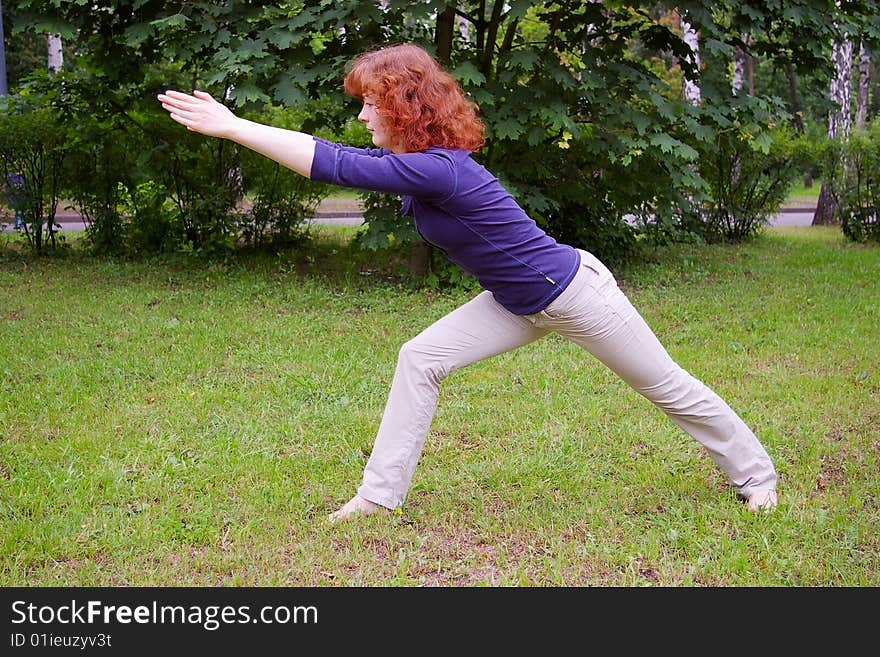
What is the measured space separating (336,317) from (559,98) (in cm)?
291

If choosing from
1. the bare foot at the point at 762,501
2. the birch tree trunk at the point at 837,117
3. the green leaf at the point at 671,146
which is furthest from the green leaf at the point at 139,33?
the birch tree trunk at the point at 837,117

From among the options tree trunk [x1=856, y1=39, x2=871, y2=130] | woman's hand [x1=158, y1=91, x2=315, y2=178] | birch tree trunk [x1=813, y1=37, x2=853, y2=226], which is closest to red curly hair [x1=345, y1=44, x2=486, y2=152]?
woman's hand [x1=158, y1=91, x2=315, y2=178]

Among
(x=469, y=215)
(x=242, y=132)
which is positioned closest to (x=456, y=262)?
(x=469, y=215)

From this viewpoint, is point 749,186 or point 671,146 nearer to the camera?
point 671,146

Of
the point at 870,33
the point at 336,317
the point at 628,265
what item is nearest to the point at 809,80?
the point at 870,33

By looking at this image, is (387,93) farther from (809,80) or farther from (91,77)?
(809,80)

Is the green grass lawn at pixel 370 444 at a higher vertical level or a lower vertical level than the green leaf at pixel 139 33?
lower

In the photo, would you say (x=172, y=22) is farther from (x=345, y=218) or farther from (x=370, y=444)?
(x=345, y=218)

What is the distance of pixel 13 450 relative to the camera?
4.93 meters

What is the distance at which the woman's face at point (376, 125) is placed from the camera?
3.67 m

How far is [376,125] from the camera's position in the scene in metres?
3.69

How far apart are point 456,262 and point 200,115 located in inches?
45.4

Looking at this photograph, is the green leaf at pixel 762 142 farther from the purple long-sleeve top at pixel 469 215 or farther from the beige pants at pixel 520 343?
the purple long-sleeve top at pixel 469 215

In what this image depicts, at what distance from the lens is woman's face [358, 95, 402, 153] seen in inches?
144
